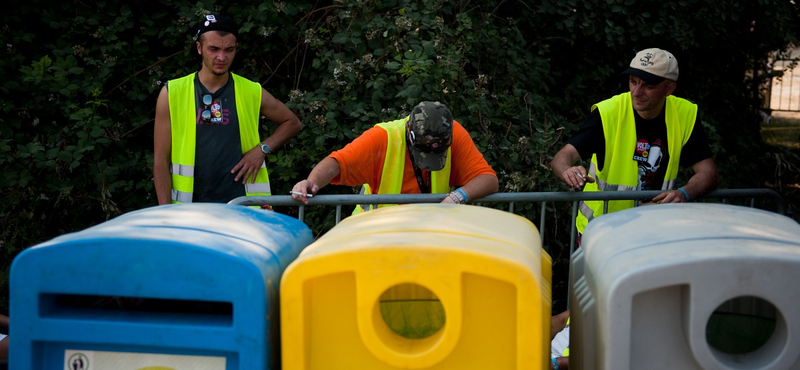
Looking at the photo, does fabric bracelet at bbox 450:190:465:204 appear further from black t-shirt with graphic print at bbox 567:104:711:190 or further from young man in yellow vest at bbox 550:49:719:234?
black t-shirt with graphic print at bbox 567:104:711:190

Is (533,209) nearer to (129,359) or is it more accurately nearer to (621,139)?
(621,139)

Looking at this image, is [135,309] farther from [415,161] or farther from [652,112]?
[652,112]

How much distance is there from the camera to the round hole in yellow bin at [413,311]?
7.84ft

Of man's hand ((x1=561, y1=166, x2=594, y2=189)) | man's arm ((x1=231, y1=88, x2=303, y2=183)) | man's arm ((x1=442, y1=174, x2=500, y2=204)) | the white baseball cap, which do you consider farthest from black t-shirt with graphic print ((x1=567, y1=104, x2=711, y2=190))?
man's arm ((x1=231, y1=88, x2=303, y2=183))

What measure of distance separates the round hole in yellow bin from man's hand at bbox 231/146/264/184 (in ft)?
7.23

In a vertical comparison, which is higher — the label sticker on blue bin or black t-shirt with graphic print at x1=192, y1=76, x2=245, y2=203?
black t-shirt with graphic print at x1=192, y1=76, x2=245, y2=203

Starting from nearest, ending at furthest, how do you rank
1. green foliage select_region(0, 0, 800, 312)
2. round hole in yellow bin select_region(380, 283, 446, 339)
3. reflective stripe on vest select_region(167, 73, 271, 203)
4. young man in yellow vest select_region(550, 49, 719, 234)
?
round hole in yellow bin select_region(380, 283, 446, 339) → young man in yellow vest select_region(550, 49, 719, 234) → reflective stripe on vest select_region(167, 73, 271, 203) → green foliage select_region(0, 0, 800, 312)

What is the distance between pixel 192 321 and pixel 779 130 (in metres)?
13.4

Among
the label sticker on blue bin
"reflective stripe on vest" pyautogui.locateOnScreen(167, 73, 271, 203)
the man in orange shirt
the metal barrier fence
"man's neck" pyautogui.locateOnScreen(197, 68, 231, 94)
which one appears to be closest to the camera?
the label sticker on blue bin

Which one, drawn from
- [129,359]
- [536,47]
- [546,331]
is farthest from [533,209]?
[129,359]

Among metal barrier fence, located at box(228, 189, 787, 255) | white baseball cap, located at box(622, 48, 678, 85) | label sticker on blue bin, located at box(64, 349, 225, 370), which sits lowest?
label sticker on blue bin, located at box(64, 349, 225, 370)

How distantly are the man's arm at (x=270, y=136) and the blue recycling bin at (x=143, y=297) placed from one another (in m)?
2.10

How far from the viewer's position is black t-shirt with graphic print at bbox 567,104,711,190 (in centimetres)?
431

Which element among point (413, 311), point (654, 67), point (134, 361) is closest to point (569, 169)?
point (654, 67)
